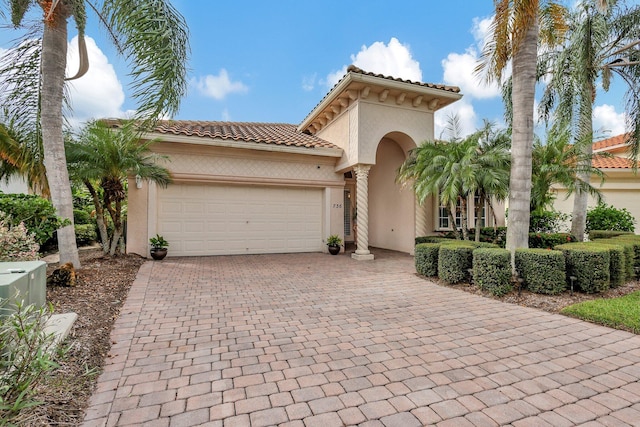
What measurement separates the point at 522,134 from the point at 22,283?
8147mm

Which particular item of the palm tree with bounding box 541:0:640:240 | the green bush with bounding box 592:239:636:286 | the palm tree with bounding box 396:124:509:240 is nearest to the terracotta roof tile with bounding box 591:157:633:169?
the palm tree with bounding box 541:0:640:240

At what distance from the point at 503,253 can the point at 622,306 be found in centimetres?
182

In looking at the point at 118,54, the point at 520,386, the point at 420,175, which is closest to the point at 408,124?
the point at 420,175

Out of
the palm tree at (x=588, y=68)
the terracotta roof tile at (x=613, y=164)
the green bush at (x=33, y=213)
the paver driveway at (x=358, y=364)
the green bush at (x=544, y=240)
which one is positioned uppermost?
the palm tree at (x=588, y=68)

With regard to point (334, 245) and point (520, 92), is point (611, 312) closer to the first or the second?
point (520, 92)

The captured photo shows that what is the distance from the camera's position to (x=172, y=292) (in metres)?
6.00

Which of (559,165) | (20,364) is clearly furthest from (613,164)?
(20,364)

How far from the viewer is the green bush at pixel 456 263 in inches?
263

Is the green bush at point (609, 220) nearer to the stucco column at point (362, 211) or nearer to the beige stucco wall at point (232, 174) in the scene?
the stucco column at point (362, 211)

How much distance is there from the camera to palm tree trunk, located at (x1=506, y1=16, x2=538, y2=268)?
6160 millimetres

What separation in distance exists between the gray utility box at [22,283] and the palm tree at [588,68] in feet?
38.6

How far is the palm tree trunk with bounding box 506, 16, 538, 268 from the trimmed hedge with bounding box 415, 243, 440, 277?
1633 millimetres

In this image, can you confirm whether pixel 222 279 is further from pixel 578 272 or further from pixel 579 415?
pixel 578 272

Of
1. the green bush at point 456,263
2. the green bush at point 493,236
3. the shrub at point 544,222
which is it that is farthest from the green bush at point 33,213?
the shrub at point 544,222
